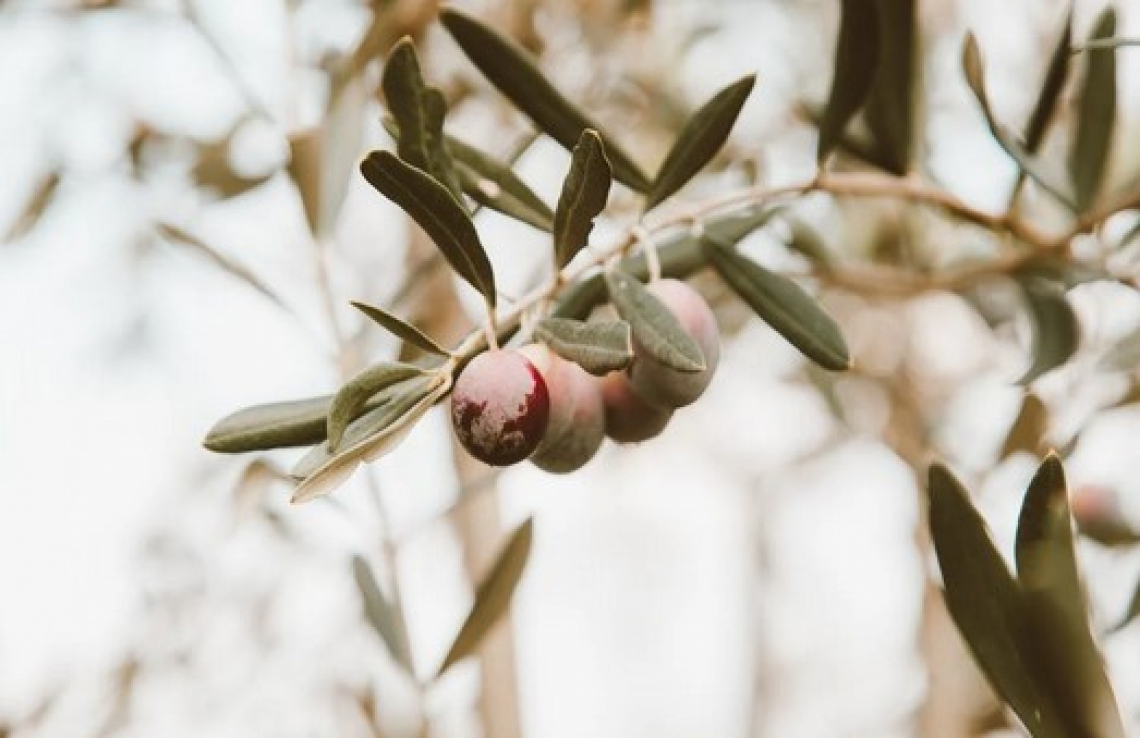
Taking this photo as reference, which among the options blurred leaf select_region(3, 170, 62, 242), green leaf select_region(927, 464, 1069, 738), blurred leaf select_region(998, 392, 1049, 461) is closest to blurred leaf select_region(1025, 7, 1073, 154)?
blurred leaf select_region(998, 392, 1049, 461)

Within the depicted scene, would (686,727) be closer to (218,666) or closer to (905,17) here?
(218,666)

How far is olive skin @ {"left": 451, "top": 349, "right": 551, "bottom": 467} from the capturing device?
511 millimetres

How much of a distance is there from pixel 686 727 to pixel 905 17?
696 centimetres

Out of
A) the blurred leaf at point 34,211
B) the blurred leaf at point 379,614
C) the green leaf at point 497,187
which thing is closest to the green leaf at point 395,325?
the green leaf at point 497,187

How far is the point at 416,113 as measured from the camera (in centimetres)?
58

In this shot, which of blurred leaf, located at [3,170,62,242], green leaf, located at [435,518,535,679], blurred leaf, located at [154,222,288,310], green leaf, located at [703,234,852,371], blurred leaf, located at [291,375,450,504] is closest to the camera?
blurred leaf, located at [291,375,450,504]

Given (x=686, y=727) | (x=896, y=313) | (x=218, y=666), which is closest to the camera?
(x=896, y=313)

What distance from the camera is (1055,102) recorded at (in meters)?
0.75

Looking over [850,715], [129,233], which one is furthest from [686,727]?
[129,233]

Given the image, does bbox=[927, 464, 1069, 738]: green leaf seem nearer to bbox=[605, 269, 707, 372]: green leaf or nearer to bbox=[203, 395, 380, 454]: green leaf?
bbox=[605, 269, 707, 372]: green leaf

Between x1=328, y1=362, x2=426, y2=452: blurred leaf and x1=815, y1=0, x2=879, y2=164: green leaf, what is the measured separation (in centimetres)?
30

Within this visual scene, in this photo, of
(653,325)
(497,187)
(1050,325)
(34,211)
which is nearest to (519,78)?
(497,187)

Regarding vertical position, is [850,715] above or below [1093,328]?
below

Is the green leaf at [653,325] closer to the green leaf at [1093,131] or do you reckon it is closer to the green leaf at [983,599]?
the green leaf at [983,599]
